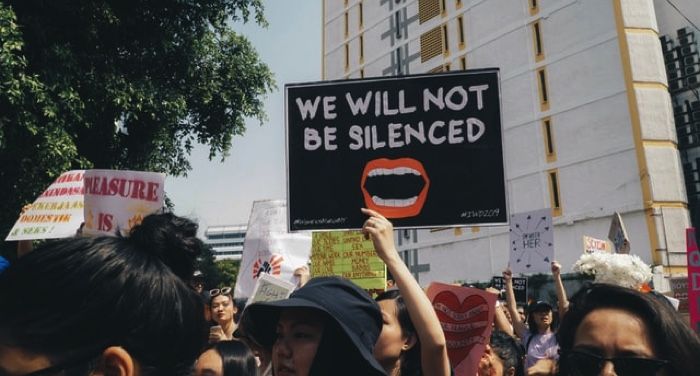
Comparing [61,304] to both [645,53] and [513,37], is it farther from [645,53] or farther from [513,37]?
[513,37]

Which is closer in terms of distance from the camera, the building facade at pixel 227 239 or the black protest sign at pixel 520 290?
the black protest sign at pixel 520 290

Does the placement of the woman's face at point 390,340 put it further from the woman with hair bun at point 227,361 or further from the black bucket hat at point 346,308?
the woman with hair bun at point 227,361

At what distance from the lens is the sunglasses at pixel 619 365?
1688 millimetres

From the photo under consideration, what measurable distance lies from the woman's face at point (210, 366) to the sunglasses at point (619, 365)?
195 cm

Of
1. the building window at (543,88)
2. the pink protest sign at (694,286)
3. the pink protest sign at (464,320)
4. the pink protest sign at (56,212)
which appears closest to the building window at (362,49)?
the building window at (543,88)

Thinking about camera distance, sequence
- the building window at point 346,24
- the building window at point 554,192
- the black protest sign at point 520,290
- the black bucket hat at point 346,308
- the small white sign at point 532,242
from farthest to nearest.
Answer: the building window at point 346,24
the building window at point 554,192
the black protest sign at point 520,290
the small white sign at point 532,242
the black bucket hat at point 346,308

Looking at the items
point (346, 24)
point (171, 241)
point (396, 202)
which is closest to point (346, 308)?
point (171, 241)

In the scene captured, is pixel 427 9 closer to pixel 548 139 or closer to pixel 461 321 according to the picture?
pixel 548 139

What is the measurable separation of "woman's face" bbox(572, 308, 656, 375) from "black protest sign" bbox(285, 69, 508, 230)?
229 centimetres

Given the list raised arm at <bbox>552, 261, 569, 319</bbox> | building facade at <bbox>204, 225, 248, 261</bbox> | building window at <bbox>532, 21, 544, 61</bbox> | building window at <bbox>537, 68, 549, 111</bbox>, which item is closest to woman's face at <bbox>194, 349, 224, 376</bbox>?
raised arm at <bbox>552, 261, 569, 319</bbox>

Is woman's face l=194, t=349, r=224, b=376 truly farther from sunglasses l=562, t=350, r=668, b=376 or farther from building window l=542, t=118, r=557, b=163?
building window l=542, t=118, r=557, b=163

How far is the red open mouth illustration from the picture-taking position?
419cm

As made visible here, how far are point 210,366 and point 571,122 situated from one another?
2789 cm

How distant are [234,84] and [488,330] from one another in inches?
412
